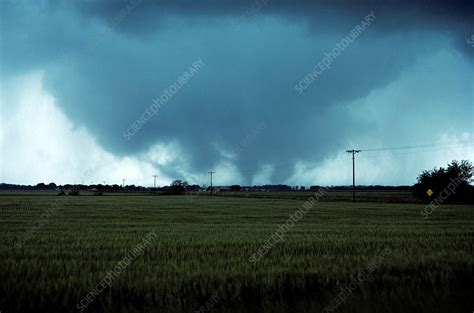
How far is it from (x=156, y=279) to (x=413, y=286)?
5.30 m

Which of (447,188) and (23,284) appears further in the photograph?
(447,188)

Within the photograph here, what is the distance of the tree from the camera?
76.4m

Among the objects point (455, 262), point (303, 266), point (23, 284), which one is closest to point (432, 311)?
point (303, 266)

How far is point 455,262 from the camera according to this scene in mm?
9906

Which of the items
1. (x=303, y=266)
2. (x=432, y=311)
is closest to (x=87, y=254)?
(x=303, y=266)

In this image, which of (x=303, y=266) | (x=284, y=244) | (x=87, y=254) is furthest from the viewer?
(x=284, y=244)

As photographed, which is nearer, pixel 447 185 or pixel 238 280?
pixel 238 280

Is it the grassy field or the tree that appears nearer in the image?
the grassy field

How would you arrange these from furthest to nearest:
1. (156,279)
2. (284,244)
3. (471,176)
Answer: (471,176), (284,244), (156,279)

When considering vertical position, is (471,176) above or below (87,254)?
above

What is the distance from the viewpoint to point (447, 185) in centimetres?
8012

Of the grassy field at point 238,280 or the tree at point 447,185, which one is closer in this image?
the grassy field at point 238,280

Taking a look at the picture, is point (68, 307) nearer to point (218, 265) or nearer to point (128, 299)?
point (128, 299)

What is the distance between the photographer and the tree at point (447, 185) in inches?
3009
